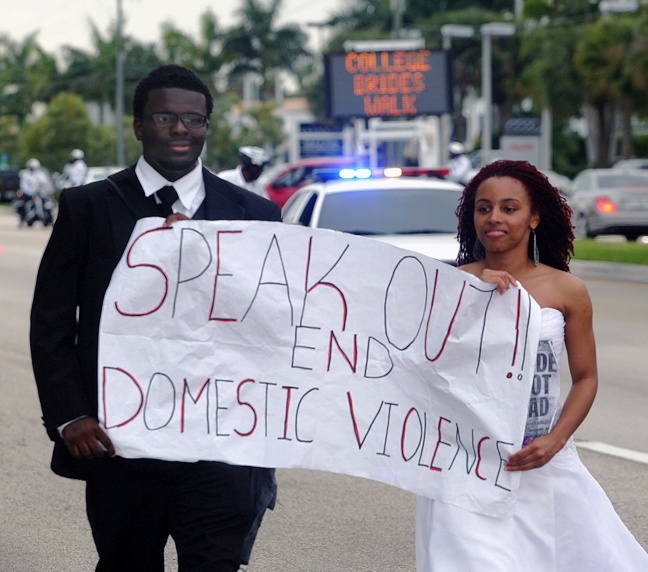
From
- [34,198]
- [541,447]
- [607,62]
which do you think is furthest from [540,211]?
[607,62]

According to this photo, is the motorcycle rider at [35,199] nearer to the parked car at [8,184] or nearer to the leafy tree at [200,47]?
the parked car at [8,184]

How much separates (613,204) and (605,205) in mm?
149

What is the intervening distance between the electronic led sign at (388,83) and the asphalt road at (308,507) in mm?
12907

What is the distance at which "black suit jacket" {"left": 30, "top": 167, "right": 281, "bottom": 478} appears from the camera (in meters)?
3.50

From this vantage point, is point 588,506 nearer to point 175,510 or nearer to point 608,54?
point 175,510

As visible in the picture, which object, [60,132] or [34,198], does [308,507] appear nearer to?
[34,198]

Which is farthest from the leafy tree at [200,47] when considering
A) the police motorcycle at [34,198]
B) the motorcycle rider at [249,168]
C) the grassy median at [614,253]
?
the motorcycle rider at [249,168]

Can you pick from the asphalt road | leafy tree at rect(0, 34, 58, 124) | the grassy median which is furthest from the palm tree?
the asphalt road

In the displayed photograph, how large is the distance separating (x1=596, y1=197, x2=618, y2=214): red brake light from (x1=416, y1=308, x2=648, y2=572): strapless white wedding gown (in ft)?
72.8

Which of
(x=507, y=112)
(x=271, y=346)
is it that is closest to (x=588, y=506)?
(x=271, y=346)

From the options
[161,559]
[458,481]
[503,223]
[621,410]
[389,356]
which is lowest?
[621,410]

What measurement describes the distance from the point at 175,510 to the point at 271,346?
496 mm

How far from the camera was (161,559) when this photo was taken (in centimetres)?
381

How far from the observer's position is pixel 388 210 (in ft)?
36.7
